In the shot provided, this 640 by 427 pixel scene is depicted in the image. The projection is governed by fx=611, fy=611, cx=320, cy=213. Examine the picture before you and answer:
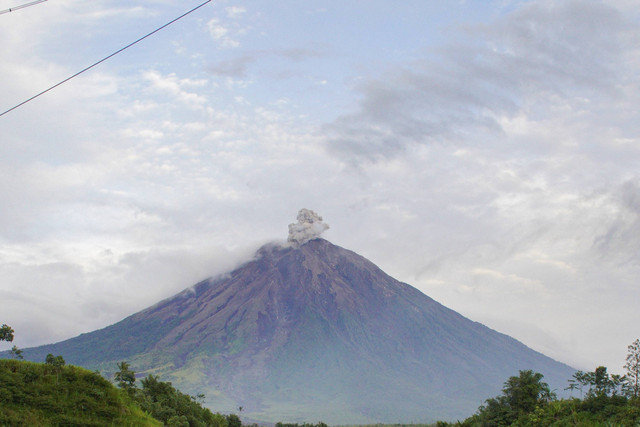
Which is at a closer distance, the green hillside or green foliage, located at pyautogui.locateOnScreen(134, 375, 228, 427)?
the green hillside

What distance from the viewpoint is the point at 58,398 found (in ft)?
80.9

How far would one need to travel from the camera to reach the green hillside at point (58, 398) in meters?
23.5

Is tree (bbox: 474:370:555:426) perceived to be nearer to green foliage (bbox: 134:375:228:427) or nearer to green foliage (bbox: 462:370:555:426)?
green foliage (bbox: 462:370:555:426)

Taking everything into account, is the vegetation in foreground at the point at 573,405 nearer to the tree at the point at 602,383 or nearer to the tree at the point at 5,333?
the tree at the point at 602,383

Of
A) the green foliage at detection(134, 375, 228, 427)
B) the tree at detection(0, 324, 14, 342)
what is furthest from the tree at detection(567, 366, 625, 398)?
the tree at detection(0, 324, 14, 342)

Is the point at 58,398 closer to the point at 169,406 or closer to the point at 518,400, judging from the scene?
the point at 169,406

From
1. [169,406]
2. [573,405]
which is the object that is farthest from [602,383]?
[169,406]

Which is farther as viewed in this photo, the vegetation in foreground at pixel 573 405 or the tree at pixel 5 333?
the vegetation in foreground at pixel 573 405

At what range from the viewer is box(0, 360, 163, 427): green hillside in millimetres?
23484

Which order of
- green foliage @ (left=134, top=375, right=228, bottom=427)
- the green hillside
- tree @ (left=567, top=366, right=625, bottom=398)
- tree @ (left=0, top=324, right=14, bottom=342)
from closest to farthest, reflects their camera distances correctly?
the green hillside
tree @ (left=0, top=324, right=14, bottom=342)
green foliage @ (left=134, top=375, right=228, bottom=427)
tree @ (left=567, top=366, right=625, bottom=398)

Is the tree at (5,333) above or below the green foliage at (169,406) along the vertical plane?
above

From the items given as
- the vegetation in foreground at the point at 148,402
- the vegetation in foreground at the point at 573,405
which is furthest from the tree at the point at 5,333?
the vegetation in foreground at the point at 573,405

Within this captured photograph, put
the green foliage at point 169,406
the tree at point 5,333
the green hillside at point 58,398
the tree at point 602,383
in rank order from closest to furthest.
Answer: the green hillside at point 58,398 < the tree at point 5,333 < the green foliage at point 169,406 < the tree at point 602,383

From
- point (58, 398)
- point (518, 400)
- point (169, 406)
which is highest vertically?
point (518, 400)
